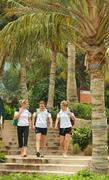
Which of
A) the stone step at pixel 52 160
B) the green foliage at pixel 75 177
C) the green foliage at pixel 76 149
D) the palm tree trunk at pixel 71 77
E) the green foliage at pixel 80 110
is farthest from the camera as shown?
the palm tree trunk at pixel 71 77

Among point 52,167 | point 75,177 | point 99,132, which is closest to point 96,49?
point 99,132

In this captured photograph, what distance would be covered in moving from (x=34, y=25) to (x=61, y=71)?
60.4 ft

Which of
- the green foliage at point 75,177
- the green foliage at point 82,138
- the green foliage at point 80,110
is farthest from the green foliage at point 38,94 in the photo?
the green foliage at point 75,177

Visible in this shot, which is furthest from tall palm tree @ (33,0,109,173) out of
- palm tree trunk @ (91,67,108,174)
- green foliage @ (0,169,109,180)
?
green foliage @ (0,169,109,180)

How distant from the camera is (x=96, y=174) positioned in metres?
10.9

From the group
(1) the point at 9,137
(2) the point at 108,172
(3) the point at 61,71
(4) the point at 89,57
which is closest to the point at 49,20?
Answer: (4) the point at 89,57

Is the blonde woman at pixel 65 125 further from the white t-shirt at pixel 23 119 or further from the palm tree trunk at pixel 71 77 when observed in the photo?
the palm tree trunk at pixel 71 77

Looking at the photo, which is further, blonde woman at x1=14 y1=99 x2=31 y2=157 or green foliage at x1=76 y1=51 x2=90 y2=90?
green foliage at x1=76 y1=51 x2=90 y2=90

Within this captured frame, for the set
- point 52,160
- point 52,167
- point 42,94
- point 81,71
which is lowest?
point 52,167

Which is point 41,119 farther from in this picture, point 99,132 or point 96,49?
point 96,49

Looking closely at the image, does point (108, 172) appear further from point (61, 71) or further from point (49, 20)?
point (61, 71)

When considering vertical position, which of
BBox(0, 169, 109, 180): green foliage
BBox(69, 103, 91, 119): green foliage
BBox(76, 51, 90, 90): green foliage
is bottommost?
BBox(0, 169, 109, 180): green foliage

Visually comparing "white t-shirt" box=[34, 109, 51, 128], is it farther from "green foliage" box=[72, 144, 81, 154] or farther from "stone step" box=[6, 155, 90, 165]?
"green foliage" box=[72, 144, 81, 154]

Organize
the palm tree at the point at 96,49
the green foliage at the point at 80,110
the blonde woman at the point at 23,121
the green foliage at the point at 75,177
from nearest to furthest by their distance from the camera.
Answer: the green foliage at the point at 75,177
the palm tree at the point at 96,49
the blonde woman at the point at 23,121
the green foliage at the point at 80,110
